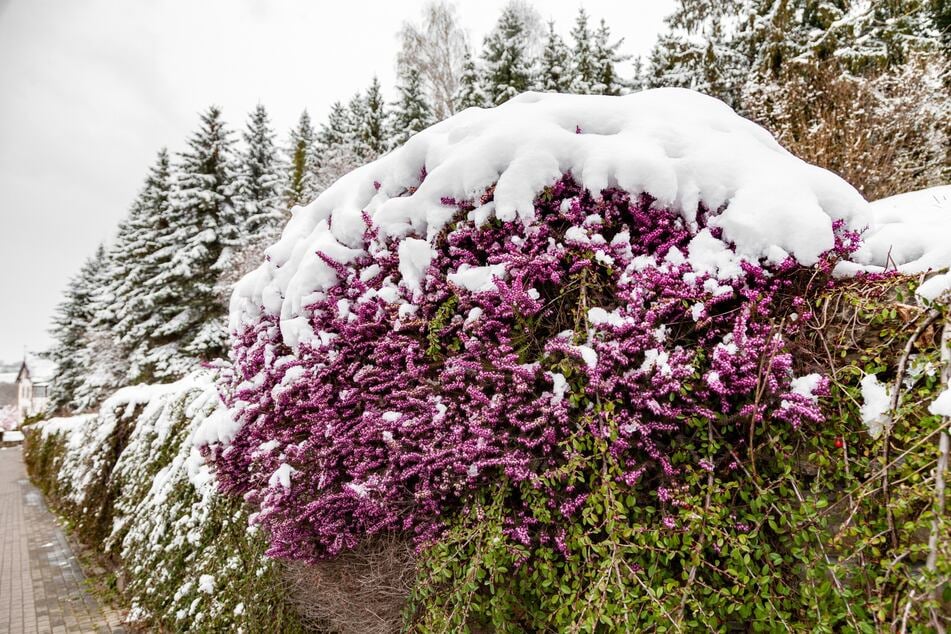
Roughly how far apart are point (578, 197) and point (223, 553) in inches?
149

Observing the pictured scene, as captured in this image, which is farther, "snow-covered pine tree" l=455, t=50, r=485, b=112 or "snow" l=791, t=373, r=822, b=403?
"snow-covered pine tree" l=455, t=50, r=485, b=112

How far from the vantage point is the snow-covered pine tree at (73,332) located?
27844 millimetres

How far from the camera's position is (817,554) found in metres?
1.71

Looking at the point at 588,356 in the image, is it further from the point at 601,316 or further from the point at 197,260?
the point at 197,260

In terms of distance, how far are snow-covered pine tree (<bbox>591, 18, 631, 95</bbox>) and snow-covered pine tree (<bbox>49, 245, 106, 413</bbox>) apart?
28.9 metres

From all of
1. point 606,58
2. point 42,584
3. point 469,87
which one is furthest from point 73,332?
point 606,58

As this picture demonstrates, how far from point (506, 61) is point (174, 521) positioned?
1851 centimetres

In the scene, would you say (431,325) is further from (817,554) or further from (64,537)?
(64,537)

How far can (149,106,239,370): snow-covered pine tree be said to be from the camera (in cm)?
1784

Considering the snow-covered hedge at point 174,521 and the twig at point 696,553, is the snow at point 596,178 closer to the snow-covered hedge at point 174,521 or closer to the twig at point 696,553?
the twig at point 696,553

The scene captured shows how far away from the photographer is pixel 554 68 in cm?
1803

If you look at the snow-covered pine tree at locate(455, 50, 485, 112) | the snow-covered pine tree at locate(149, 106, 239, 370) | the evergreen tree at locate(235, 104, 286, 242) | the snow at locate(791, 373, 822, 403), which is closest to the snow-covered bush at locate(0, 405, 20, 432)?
the snow-covered pine tree at locate(149, 106, 239, 370)

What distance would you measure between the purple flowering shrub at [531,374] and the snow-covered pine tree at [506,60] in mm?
16989

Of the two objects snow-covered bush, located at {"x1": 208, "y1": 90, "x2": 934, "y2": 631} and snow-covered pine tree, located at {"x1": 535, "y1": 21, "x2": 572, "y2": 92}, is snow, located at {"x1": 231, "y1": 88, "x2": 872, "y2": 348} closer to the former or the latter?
snow-covered bush, located at {"x1": 208, "y1": 90, "x2": 934, "y2": 631}
